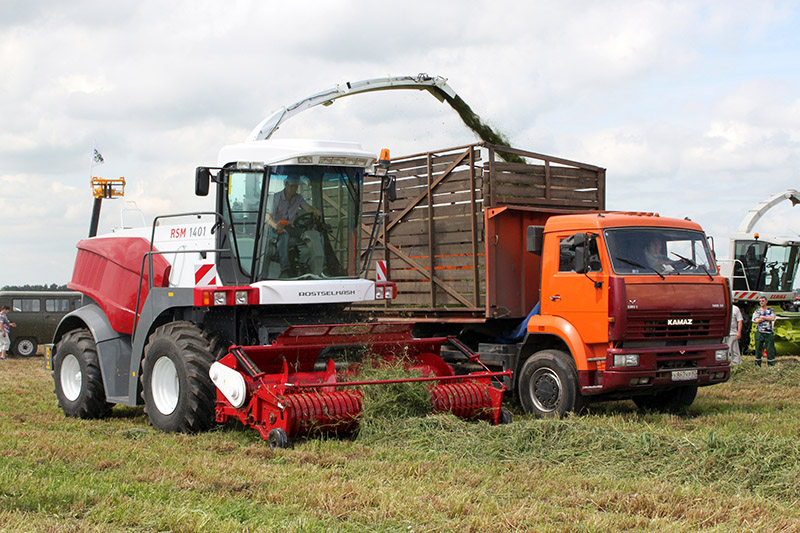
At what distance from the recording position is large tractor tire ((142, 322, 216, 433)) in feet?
28.1

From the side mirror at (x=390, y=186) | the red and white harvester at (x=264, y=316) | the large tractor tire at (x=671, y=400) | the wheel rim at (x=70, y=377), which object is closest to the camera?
the red and white harvester at (x=264, y=316)

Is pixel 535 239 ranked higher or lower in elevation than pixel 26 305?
higher

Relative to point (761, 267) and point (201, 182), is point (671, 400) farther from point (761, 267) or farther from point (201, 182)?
point (761, 267)

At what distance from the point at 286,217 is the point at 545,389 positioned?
3.60m

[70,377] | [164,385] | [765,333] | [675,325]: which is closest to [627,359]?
[675,325]

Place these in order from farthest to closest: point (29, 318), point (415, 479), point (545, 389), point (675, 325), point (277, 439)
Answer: point (29, 318) → point (545, 389) → point (675, 325) → point (277, 439) → point (415, 479)

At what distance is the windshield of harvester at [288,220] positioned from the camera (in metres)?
8.95

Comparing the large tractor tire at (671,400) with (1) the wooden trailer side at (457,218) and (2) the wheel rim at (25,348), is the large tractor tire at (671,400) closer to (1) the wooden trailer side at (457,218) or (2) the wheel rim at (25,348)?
(1) the wooden trailer side at (457,218)

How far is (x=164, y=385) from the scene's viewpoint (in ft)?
30.3

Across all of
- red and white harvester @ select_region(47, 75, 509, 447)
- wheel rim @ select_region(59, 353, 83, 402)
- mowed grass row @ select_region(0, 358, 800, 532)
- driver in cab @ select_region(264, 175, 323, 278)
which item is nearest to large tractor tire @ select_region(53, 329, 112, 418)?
wheel rim @ select_region(59, 353, 83, 402)

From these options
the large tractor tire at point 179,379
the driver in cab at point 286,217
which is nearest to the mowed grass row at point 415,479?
the large tractor tire at point 179,379

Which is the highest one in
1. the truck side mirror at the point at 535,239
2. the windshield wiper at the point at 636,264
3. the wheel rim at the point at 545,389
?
the truck side mirror at the point at 535,239

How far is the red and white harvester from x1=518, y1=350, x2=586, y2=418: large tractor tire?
2.70 ft

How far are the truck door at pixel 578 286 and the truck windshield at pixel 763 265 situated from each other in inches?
457
